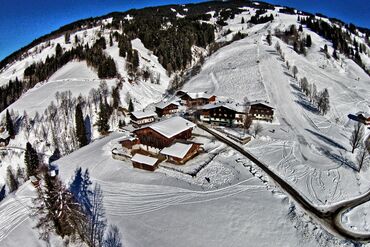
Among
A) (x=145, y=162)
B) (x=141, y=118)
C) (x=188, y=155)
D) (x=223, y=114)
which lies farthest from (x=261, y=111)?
(x=145, y=162)

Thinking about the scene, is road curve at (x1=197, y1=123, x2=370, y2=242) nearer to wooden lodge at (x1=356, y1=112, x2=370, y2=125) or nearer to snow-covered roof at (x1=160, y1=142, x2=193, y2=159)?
snow-covered roof at (x1=160, y1=142, x2=193, y2=159)

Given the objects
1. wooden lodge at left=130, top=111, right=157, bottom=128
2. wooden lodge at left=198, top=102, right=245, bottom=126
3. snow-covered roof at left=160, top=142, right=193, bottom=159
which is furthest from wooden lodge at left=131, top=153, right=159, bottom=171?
wooden lodge at left=198, top=102, right=245, bottom=126

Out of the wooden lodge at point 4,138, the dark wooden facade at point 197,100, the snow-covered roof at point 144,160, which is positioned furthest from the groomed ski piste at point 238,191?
the dark wooden facade at point 197,100

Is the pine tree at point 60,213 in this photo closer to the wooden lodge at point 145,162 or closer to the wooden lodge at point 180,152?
the wooden lodge at point 145,162

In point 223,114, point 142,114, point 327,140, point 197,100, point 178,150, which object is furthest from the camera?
point 197,100

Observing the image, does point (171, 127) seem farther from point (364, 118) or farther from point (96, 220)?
point (364, 118)
